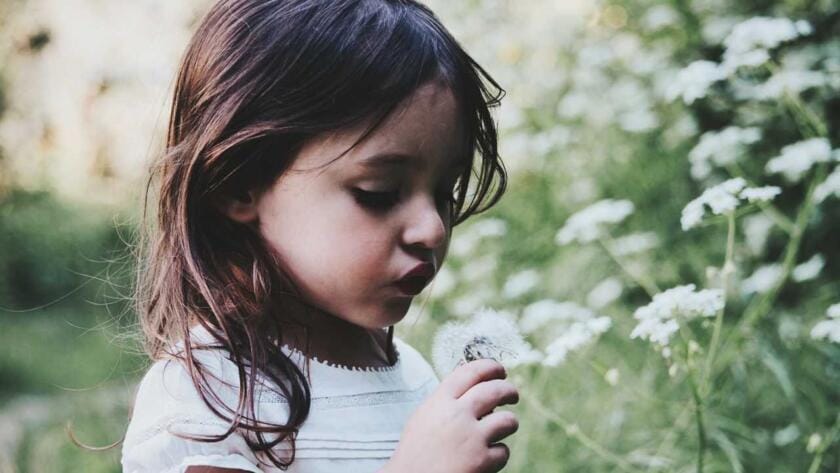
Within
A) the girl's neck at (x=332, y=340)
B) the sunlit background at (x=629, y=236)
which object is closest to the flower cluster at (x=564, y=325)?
the sunlit background at (x=629, y=236)

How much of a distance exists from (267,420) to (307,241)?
18 cm

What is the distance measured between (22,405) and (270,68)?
9.46 ft

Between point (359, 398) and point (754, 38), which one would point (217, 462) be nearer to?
point (359, 398)

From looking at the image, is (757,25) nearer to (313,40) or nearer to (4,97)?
(313,40)

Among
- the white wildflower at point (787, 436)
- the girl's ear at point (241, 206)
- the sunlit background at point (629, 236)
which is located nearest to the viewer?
the girl's ear at point (241, 206)

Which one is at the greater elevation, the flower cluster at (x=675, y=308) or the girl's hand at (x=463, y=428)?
the girl's hand at (x=463, y=428)

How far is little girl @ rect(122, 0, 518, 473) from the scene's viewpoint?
Answer: 94cm

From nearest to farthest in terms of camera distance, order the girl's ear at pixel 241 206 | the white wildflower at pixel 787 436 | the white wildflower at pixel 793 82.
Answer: the girl's ear at pixel 241 206, the white wildflower at pixel 787 436, the white wildflower at pixel 793 82

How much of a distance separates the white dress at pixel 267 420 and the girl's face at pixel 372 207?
10 cm

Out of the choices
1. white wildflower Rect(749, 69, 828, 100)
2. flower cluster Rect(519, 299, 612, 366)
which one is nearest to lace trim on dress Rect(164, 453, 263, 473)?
flower cluster Rect(519, 299, 612, 366)

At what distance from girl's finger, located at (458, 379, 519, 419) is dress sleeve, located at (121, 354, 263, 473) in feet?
0.73

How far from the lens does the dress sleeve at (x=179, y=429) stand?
93cm

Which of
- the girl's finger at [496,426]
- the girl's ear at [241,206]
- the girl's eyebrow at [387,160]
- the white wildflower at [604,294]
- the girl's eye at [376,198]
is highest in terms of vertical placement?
the girl's eyebrow at [387,160]

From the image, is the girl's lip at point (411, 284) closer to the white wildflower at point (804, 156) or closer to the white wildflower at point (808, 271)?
the white wildflower at point (804, 156)
